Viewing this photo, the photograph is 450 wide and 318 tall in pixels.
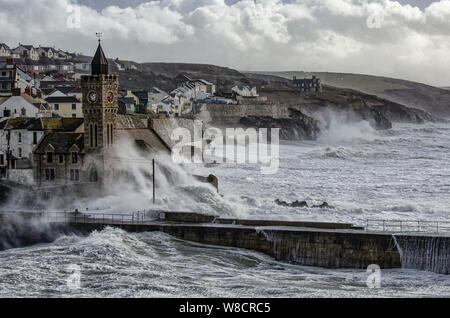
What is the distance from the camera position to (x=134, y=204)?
38594mm

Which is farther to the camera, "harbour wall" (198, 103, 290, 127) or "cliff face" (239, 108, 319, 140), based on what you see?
"cliff face" (239, 108, 319, 140)

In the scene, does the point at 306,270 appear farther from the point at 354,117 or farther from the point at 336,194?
the point at 354,117

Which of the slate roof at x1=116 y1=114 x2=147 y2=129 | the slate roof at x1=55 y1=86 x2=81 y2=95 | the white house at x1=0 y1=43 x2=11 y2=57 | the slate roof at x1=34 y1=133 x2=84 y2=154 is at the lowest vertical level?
the slate roof at x1=34 y1=133 x2=84 y2=154

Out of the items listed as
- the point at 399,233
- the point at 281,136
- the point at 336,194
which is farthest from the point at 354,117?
the point at 399,233

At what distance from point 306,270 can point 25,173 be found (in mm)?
22066

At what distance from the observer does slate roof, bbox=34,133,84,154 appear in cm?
4362

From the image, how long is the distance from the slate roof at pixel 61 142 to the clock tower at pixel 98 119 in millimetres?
736

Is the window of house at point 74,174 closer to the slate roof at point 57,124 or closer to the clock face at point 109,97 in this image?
the slate roof at point 57,124

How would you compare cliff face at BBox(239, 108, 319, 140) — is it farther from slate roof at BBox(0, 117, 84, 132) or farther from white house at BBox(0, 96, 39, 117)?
slate roof at BBox(0, 117, 84, 132)

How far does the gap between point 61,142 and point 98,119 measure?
282 cm

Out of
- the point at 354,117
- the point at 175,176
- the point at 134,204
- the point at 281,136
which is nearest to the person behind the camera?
the point at 134,204

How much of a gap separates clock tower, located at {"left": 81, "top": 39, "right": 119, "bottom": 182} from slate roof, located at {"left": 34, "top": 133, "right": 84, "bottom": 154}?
74cm

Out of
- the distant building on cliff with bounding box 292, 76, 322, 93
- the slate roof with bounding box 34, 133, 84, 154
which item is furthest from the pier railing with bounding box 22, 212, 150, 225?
the distant building on cliff with bounding box 292, 76, 322, 93

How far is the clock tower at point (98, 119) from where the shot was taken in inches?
1694
